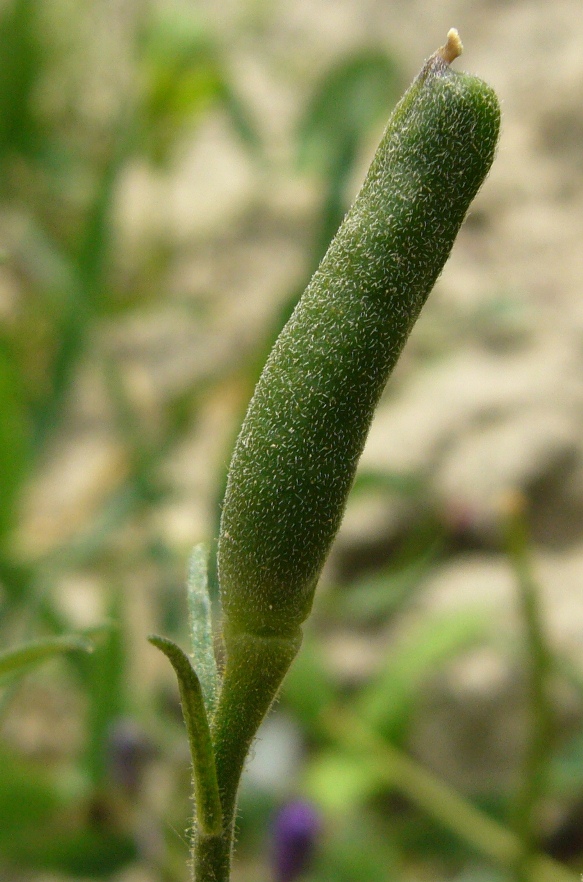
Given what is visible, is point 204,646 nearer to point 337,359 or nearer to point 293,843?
point 337,359

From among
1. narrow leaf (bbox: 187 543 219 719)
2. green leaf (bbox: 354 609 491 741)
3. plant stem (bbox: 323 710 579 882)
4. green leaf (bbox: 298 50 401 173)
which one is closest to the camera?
narrow leaf (bbox: 187 543 219 719)

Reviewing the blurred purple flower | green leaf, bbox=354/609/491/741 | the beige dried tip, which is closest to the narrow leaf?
the beige dried tip

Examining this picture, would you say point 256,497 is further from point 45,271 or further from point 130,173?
point 130,173

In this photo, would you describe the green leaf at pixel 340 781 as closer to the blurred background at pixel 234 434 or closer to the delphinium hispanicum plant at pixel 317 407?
the blurred background at pixel 234 434

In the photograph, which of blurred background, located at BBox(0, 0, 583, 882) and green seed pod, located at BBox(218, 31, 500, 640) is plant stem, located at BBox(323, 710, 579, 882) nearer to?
blurred background, located at BBox(0, 0, 583, 882)

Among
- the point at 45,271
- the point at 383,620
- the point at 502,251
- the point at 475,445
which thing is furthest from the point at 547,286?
the point at 45,271

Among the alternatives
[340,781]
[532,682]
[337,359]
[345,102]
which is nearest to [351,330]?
[337,359]
